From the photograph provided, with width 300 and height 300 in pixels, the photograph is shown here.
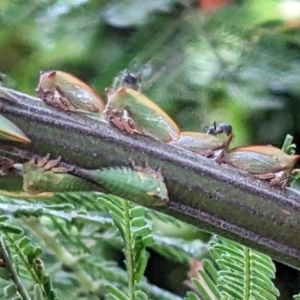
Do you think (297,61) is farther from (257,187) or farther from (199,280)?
(257,187)

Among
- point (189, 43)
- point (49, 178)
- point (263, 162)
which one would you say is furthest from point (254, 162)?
point (189, 43)

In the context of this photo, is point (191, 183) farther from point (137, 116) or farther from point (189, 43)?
point (189, 43)

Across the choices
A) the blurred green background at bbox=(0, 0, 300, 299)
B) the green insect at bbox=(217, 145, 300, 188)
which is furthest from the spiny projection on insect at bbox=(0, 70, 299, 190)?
the blurred green background at bbox=(0, 0, 300, 299)

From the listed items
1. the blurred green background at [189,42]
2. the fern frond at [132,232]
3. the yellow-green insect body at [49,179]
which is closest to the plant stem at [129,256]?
the fern frond at [132,232]

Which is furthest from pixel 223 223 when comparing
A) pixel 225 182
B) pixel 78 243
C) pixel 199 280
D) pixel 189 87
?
pixel 189 87

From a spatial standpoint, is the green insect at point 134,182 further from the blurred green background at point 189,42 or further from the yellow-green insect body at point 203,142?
the blurred green background at point 189,42

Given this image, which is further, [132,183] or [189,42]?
[189,42]

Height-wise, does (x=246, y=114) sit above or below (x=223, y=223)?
above
